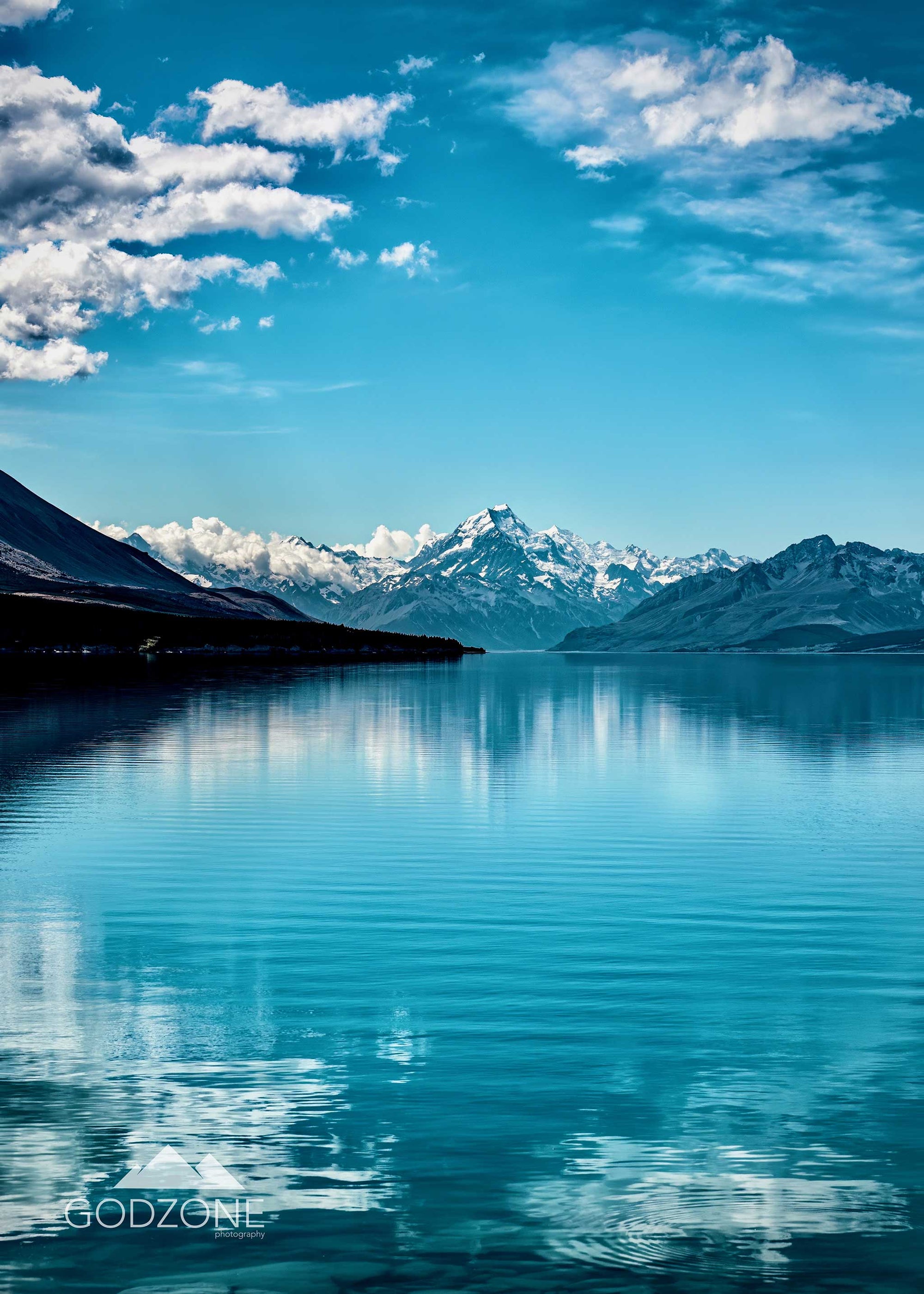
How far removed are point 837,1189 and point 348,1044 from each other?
907 centimetres

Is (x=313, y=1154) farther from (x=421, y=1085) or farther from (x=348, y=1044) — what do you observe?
(x=348, y=1044)

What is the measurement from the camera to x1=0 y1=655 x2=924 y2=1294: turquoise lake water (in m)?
14.7

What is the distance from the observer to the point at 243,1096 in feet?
62.9

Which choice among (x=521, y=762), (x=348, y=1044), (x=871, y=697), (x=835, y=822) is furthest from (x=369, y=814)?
(x=871, y=697)

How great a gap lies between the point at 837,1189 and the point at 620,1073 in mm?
4791

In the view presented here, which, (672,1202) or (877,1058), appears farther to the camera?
(877,1058)

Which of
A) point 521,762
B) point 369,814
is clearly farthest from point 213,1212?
point 521,762

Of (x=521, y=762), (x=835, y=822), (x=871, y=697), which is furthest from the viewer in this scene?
(x=871, y=697)

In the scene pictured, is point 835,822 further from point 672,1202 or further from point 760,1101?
point 672,1202

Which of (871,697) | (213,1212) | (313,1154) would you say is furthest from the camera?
(871,697)

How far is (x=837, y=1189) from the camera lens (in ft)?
52.9

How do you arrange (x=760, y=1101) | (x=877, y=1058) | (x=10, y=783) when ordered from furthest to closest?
(x=10, y=783), (x=877, y=1058), (x=760, y=1101)

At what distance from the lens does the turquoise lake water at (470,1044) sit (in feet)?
48.3

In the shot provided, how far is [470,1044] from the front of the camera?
71.3 feet
